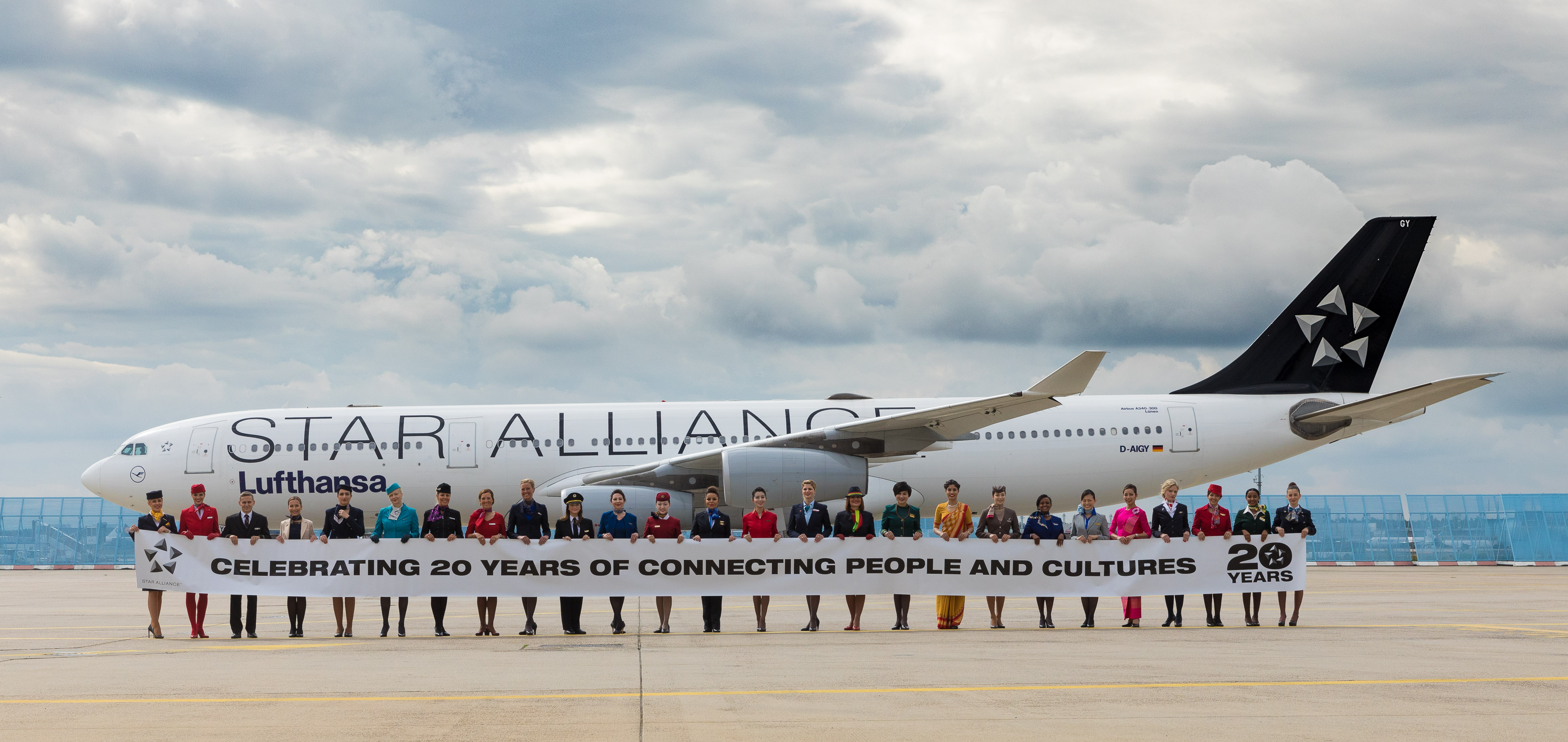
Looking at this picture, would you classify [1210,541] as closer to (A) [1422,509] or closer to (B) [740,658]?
(B) [740,658]

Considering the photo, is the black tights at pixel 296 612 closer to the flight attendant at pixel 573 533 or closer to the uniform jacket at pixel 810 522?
the flight attendant at pixel 573 533

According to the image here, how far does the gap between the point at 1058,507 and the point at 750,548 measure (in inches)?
487

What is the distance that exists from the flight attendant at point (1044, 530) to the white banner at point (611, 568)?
0.59 ft

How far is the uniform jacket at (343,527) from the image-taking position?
525 inches

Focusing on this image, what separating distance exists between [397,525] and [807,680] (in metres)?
6.77

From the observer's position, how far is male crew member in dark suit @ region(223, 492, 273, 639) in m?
12.8

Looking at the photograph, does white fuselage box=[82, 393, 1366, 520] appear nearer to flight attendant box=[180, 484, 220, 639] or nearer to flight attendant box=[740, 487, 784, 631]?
flight attendant box=[740, 487, 784, 631]

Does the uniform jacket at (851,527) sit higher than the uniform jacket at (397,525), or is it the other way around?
the uniform jacket at (397,525)

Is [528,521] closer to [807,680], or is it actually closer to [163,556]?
[163,556]

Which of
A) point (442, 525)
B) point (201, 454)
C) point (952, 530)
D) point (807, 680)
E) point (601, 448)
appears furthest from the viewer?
point (201, 454)

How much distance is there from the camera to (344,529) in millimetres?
13383

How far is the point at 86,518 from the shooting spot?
38.0 m

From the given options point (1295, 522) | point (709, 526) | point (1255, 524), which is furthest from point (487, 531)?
point (1295, 522)

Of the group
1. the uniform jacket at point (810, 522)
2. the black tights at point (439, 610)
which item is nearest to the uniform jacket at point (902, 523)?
the uniform jacket at point (810, 522)
